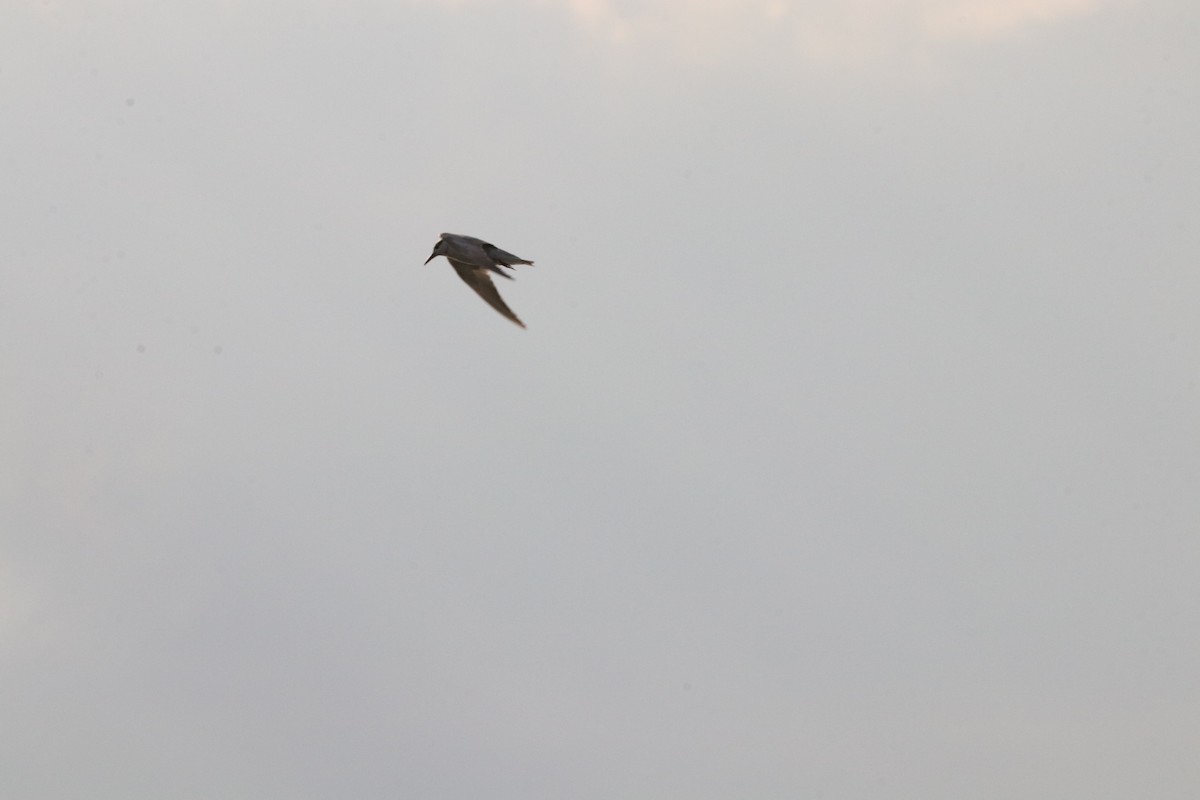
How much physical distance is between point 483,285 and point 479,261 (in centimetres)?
320

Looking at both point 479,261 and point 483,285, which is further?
point 483,285

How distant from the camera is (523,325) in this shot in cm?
6506

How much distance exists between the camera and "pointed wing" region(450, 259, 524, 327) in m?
68.5

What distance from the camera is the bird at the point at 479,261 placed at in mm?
64625

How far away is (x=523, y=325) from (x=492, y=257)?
2.74 m

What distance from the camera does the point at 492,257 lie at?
64750 mm

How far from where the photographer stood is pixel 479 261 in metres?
65.9

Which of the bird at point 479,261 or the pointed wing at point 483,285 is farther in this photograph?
the pointed wing at point 483,285

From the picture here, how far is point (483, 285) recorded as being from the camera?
69000 mm

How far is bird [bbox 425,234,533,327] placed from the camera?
64.6 m

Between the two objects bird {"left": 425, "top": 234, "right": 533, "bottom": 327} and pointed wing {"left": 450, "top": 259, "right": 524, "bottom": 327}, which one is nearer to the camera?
bird {"left": 425, "top": 234, "right": 533, "bottom": 327}

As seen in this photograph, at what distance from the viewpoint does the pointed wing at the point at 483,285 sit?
68500 mm
